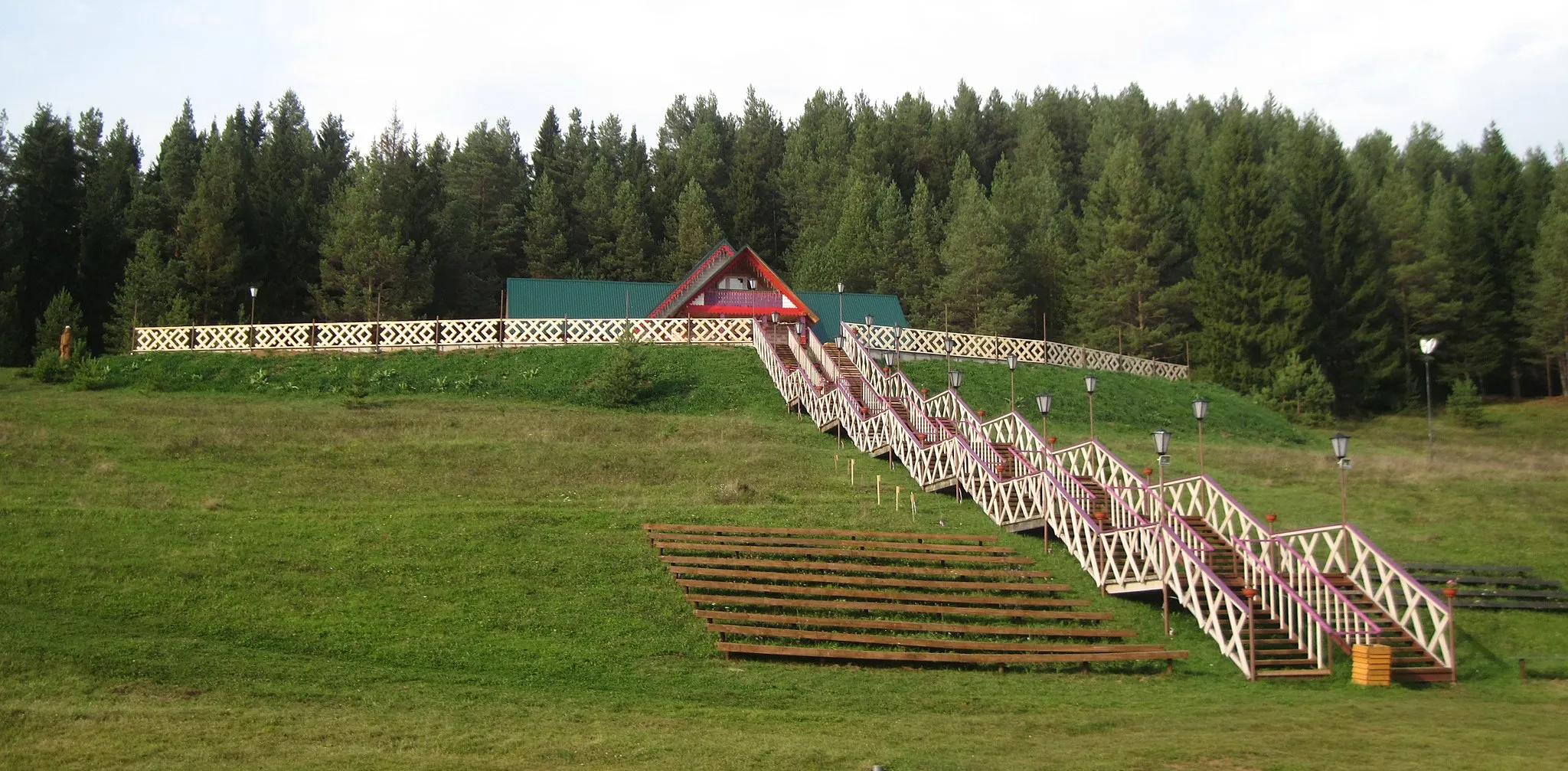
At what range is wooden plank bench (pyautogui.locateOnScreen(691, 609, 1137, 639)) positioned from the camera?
56.3 ft

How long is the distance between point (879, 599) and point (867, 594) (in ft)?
0.68

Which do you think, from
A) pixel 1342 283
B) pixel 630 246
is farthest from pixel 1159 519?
pixel 630 246

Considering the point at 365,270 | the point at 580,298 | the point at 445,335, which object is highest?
the point at 365,270

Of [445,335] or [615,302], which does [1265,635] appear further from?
[615,302]

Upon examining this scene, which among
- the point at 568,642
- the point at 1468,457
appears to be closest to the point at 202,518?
the point at 568,642

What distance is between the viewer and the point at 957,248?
57469 millimetres

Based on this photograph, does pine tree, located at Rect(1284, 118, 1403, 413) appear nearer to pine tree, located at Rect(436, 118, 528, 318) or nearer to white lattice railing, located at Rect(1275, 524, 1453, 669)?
→ white lattice railing, located at Rect(1275, 524, 1453, 669)

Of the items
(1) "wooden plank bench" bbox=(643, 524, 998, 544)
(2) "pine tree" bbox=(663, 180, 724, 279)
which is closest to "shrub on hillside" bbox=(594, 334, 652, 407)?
(1) "wooden plank bench" bbox=(643, 524, 998, 544)

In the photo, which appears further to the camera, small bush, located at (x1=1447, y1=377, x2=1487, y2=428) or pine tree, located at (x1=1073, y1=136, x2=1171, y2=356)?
pine tree, located at (x1=1073, y1=136, x2=1171, y2=356)

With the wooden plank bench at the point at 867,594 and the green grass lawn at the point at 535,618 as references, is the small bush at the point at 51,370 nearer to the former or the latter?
the green grass lawn at the point at 535,618

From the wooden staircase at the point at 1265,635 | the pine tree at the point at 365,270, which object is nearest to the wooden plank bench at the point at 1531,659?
the wooden staircase at the point at 1265,635

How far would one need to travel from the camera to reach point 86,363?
37188mm

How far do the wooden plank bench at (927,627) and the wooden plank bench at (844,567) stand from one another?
187 centimetres

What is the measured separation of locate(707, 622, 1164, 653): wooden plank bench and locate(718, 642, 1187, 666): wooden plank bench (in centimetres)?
16
